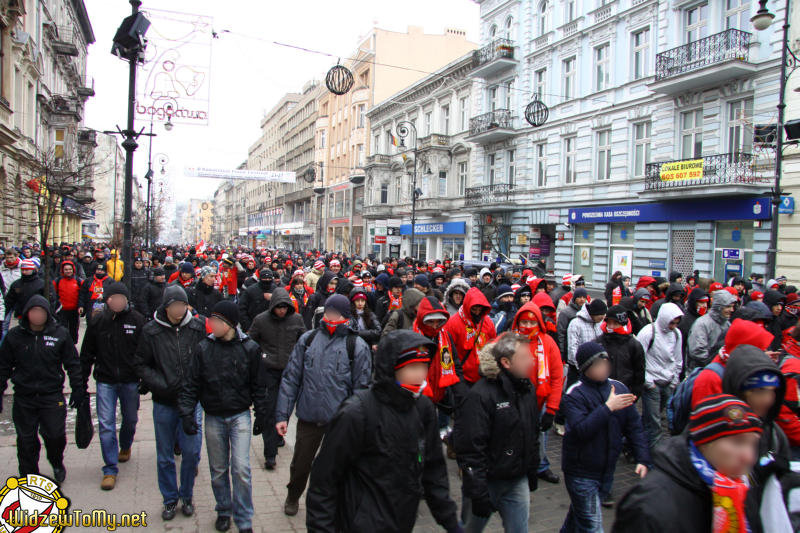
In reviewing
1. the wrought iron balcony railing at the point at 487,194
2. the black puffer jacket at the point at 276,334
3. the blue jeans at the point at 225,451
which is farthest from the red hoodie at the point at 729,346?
the wrought iron balcony railing at the point at 487,194

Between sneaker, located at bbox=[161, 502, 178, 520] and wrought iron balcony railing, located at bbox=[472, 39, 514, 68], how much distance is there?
2793 centimetres

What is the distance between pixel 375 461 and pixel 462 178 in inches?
1305

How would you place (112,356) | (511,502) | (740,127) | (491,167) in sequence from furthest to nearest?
(491,167) → (740,127) → (112,356) → (511,502)

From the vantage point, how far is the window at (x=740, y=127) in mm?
17141

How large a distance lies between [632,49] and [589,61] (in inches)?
92.1

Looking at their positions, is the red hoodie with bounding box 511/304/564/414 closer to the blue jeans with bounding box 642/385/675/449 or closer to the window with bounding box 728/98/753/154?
the blue jeans with bounding box 642/385/675/449

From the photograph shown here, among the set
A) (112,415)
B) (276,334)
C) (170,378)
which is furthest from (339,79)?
(170,378)

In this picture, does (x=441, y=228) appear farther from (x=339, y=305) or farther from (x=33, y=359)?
(x=33, y=359)

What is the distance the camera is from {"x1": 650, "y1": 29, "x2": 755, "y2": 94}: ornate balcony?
1705cm

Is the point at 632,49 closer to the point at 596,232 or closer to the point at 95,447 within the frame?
the point at 596,232

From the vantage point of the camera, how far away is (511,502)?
359 centimetres

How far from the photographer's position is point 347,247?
52094 millimetres

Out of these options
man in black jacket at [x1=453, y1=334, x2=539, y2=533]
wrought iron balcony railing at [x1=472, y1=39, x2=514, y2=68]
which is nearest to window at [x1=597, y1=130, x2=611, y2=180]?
wrought iron balcony railing at [x1=472, y1=39, x2=514, y2=68]

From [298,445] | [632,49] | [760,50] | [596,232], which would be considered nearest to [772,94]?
[760,50]
